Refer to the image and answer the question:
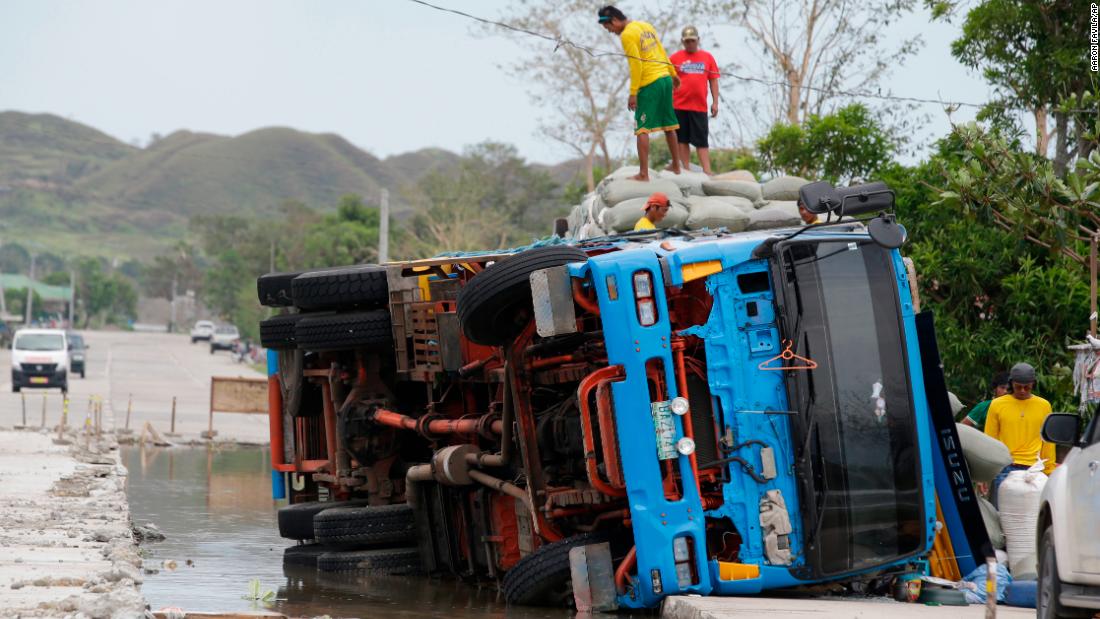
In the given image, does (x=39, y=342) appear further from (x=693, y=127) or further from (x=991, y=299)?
(x=991, y=299)

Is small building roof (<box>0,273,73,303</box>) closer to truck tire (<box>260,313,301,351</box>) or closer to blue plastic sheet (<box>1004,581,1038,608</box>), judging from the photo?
truck tire (<box>260,313,301,351</box>)

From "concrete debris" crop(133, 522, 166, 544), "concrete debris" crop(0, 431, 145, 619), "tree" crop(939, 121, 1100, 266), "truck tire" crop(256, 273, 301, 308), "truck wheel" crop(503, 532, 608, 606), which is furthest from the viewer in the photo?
"tree" crop(939, 121, 1100, 266)

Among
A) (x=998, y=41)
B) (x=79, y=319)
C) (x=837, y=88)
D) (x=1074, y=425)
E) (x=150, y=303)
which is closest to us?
(x=1074, y=425)

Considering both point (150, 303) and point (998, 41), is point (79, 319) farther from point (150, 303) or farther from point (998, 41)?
point (998, 41)

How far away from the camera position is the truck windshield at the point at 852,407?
7.98m

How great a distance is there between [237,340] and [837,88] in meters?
54.6

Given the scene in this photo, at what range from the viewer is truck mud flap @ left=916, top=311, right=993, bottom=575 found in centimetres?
861

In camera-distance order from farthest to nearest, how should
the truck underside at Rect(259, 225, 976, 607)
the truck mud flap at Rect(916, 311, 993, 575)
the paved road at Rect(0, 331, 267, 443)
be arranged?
the paved road at Rect(0, 331, 267, 443), the truck mud flap at Rect(916, 311, 993, 575), the truck underside at Rect(259, 225, 976, 607)

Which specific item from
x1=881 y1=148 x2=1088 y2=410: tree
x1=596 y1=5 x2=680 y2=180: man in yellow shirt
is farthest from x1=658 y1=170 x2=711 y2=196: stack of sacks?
x1=881 y1=148 x2=1088 y2=410: tree

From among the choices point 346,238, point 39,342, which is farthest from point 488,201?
point 39,342

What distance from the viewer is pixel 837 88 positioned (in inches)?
1276

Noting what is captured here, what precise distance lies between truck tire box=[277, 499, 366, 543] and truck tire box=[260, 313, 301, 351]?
126cm

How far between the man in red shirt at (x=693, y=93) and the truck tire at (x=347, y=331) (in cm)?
478

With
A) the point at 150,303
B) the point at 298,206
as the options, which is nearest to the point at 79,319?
the point at 150,303
